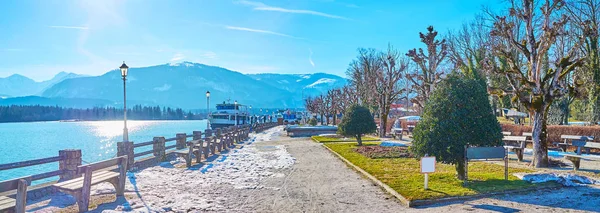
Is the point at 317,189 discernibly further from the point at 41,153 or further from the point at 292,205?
the point at 41,153

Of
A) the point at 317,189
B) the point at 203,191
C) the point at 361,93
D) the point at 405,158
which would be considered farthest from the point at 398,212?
the point at 361,93

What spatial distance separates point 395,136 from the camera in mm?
30438

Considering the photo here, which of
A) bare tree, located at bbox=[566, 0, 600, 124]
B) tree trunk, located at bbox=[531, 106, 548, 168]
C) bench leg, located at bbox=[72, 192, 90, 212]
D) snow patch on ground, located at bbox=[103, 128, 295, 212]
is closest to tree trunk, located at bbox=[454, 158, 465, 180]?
tree trunk, located at bbox=[531, 106, 548, 168]

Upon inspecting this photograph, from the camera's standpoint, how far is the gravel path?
7.77 m

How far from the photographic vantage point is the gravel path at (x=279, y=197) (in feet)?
25.5

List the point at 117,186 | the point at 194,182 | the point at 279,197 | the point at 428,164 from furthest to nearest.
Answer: the point at 194,182 → the point at 279,197 → the point at 117,186 → the point at 428,164

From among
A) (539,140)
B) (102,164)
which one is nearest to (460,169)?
(539,140)

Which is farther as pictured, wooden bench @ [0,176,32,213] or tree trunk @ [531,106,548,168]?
tree trunk @ [531,106,548,168]

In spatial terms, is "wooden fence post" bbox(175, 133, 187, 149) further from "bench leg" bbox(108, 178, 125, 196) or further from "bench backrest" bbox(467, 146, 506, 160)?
"bench backrest" bbox(467, 146, 506, 160)

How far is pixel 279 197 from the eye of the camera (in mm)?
9133

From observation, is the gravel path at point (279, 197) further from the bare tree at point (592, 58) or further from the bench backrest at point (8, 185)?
the bare tree at point (592, 58)

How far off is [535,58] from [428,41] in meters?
11.1

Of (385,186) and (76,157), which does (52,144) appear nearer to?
(76,157)

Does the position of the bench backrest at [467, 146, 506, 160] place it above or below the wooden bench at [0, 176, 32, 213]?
above
